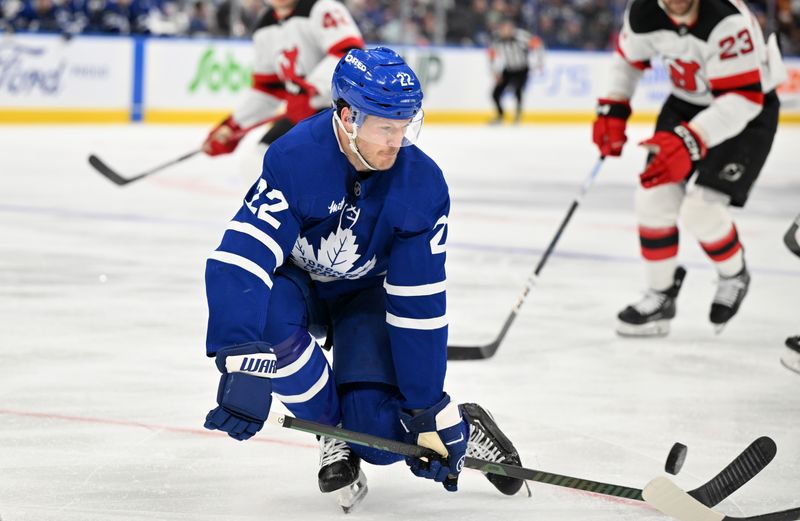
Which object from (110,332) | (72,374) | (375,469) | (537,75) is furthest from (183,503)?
(537,75)

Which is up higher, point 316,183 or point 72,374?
point 316,183

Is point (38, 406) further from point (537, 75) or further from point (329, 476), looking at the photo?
point (537, 75)

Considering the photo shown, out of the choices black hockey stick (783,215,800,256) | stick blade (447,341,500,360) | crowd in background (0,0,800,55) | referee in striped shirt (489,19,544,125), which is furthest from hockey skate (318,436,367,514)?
referee in striped shirt (489,19,544,125)

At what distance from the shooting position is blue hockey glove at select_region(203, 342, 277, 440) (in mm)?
1883

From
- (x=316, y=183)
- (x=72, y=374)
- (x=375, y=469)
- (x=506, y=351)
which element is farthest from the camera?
(x=506, y=351)

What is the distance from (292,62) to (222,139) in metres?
0.41

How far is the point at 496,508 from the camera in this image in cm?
227

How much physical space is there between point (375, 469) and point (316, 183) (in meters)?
0.67

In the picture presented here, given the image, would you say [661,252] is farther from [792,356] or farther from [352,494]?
[352,494]

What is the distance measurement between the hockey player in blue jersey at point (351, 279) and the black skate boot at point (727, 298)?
178cm

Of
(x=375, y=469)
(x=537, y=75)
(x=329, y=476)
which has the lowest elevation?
(x=537, y=75)

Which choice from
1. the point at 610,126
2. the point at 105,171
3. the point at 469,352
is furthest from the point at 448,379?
the point at 105,171

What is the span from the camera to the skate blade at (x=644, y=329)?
391 centimetres

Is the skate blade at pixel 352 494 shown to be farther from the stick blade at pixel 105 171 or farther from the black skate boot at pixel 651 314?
the stick blade at pixel 105 171
